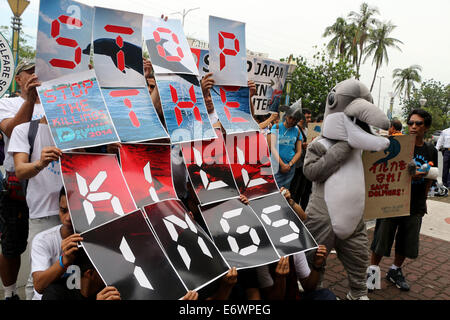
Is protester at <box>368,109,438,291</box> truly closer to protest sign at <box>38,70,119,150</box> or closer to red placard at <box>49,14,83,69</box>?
protest sign at <box>38,70,119,150</box>

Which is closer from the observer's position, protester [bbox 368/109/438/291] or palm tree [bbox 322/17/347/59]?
protester [bbox 368/109/438/291]

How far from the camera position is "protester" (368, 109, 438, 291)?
3334 mm

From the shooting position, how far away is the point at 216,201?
2.02 m

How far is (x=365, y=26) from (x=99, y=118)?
33.6m

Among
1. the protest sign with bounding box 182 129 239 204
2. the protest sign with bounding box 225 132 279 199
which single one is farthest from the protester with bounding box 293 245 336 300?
the protest sign with bounding box 182 129 239 204

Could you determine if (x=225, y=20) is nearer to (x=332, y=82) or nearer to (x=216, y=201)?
(x=216, y=201)

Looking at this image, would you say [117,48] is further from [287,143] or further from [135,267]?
[287,143]

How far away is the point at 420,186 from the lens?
133 inches

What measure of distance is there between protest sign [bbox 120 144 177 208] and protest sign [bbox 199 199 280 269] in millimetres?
277

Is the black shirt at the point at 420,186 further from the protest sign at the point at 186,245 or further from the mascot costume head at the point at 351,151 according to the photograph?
the protest sign at the point at 186,245

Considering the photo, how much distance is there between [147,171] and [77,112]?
481mm

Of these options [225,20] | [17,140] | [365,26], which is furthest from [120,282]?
[365,26]

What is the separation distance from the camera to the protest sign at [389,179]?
116 inches

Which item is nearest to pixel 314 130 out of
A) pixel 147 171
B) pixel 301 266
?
pixel 301 266
